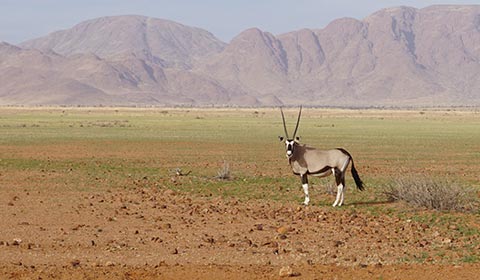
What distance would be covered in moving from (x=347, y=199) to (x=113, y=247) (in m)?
7.89

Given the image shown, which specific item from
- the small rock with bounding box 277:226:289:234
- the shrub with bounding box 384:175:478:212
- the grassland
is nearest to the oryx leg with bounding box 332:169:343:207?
the grassland

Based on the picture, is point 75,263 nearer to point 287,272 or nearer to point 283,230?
point 287,272

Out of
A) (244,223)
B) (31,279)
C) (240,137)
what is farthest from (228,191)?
(240,137)

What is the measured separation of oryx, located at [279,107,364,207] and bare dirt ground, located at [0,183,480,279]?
0.62 metres

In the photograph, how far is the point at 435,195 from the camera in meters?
17.6

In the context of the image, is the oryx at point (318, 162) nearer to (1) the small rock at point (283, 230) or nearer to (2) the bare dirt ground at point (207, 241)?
(2) the bare dirt ground at point (207, 241)

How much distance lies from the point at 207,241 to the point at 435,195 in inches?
228

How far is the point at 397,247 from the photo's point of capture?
14.0m

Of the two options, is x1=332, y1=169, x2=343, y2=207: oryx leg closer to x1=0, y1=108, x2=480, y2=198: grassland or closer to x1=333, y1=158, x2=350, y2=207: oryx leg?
x1=333, y1=158, x2=350, y2=207: oryx leg

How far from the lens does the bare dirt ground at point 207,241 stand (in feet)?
38.6

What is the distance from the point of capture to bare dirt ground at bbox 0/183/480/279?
1177 cm

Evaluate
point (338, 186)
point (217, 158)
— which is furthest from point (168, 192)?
point (217, 158)

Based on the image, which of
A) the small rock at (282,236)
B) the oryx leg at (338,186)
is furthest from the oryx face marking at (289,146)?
the small rock at (282,236)

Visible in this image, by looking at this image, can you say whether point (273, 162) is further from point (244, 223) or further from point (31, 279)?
point (31, 279)
